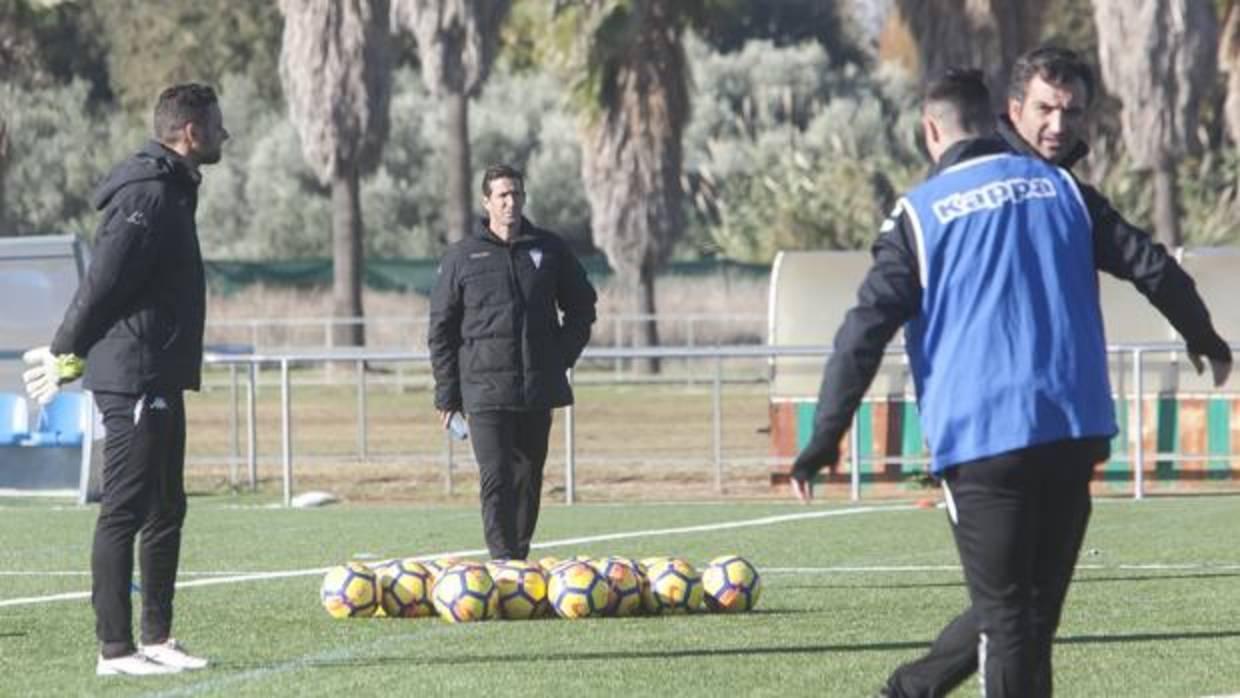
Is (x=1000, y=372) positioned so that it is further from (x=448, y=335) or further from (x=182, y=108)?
(x=448, y=335)

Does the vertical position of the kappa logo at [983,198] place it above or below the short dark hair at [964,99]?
below

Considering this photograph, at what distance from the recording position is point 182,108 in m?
10.3

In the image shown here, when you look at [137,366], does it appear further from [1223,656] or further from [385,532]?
[385,532]

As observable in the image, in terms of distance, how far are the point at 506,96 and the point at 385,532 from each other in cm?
4758

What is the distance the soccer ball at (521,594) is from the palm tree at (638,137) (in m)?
33.7

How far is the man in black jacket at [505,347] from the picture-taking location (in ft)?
42.9

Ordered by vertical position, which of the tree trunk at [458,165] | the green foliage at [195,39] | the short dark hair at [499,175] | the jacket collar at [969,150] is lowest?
the jacket collar at [969,150]

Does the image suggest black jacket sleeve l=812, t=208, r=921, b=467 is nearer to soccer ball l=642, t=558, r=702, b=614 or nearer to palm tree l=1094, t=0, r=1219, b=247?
soccer ball l=642, t=558, r=702, b=614

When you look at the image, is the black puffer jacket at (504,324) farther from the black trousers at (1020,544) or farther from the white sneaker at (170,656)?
the black trousers at (1020,544)

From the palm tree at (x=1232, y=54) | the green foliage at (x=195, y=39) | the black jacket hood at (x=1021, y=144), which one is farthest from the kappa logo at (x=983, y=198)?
the green foliage at (x=195, y=39)

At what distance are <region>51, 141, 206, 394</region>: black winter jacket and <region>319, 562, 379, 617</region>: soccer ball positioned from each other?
2316 millimetres

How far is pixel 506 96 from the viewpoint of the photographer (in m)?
65.8

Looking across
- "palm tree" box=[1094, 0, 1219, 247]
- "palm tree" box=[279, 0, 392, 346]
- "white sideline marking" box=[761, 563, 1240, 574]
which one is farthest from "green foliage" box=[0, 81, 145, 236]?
"white sideline marking" box=[761, 563, 1240, 574]

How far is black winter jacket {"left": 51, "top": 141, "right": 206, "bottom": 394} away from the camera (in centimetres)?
1013
